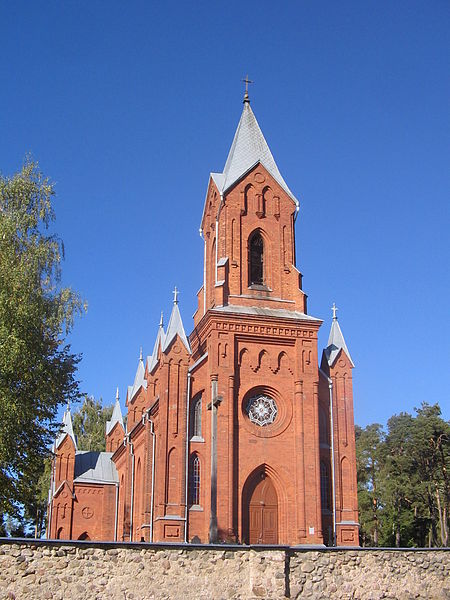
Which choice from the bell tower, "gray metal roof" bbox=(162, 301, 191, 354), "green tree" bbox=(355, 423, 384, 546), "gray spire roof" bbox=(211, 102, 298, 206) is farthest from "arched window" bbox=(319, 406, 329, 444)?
"green tree" bbox=(355, 423, 384, 546)

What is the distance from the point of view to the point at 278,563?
14133 mm

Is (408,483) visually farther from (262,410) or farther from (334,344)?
(262,410)

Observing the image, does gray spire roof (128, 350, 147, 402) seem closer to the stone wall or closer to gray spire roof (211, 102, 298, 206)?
gray spire roof (211, 102, 298, 206)

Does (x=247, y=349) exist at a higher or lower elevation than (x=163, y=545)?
higher

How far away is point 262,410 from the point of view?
3166 cm

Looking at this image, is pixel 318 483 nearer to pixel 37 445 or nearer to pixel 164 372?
pixel 164 372

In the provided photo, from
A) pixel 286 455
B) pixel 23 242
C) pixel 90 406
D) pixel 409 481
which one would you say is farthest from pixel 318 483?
pixel 90 406

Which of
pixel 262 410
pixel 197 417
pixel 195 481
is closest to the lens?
pixel 195 481

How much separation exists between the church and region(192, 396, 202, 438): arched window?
0.20ft

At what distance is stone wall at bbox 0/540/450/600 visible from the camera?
13062mm

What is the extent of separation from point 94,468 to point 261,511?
1817cm

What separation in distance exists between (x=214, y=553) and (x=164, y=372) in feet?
56.5

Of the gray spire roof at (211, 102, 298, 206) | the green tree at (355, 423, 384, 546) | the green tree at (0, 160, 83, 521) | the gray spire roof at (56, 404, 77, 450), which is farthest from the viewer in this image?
the green tree at (355, 423, 384, 546)

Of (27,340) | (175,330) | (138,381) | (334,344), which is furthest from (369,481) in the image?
(27,340)
